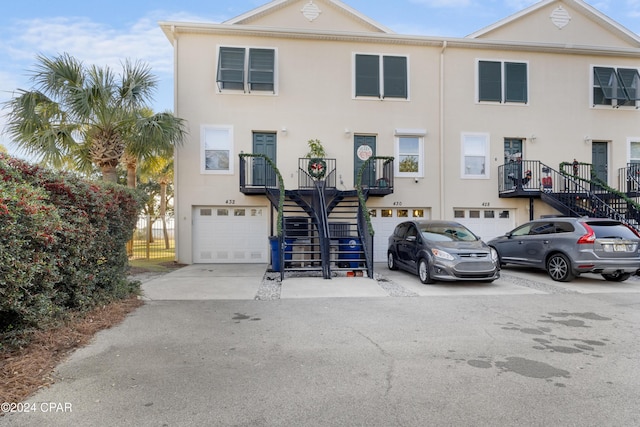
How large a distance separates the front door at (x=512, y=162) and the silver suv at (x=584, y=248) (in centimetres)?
389

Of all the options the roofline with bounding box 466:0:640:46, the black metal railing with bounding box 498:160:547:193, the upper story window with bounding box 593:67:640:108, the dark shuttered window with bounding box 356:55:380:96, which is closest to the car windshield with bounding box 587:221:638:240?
the black metal railing with bounding box 498:160:547:193

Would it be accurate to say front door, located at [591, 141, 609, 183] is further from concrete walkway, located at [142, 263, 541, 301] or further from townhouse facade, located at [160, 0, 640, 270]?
concrete walkway, located at [142, 263, 541, 301]

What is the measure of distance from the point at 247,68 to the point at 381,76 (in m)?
4.89

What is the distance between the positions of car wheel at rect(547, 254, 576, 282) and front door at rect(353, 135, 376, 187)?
19.4ft

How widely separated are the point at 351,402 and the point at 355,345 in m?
1.37

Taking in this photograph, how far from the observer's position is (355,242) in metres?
10.0

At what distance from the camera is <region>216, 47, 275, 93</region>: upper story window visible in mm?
12500

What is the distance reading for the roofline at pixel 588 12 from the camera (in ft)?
44.7

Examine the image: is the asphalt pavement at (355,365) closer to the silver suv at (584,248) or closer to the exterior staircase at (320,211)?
the silver suv at (584,248)

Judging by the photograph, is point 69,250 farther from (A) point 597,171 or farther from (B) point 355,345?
(A) point 597,171

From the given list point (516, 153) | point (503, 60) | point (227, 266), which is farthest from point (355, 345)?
point (503, 60)

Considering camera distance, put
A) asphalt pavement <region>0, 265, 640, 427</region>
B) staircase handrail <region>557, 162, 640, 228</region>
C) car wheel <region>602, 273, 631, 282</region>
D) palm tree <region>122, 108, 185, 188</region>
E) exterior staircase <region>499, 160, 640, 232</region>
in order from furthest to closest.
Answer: exterior staircase <region>499, 160, 640, 232</region>
staircase handrail <region>557, 162, 640, 228</region>
palm tree <region>122, 108, 185, 188</region>
car wheel <region>602, 273, 631, 282</region>
asphalt pavement <region>0, 265, 640, 427</region>

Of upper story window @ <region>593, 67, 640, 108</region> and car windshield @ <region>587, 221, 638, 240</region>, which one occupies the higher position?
upper story window @ <region>593, 67, 640, 108</region>

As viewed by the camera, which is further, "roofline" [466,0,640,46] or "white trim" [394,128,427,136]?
"roofline" [466,0,640,46]
